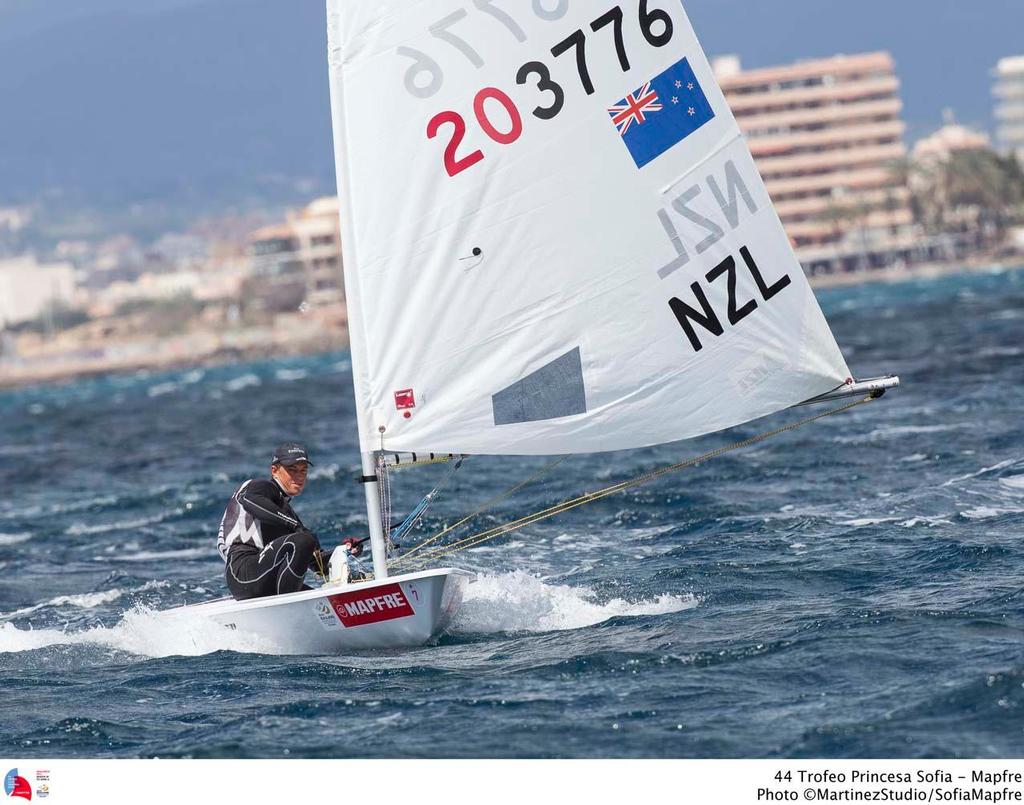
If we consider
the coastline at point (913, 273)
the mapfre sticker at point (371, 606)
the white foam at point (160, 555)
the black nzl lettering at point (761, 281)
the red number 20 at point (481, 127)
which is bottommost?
the mapfre sticker at point (371, 606)

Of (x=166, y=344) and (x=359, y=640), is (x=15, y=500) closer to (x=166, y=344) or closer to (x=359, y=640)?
(x=359, y=640)

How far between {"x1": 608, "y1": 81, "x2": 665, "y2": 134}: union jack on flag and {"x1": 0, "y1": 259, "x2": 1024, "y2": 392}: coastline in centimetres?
12552

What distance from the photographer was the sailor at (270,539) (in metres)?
11.7

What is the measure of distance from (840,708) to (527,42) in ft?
17.5

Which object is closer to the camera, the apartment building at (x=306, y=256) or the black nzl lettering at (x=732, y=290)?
the black nzl lettering at (x=732, y=290)

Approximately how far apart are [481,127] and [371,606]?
3.58m

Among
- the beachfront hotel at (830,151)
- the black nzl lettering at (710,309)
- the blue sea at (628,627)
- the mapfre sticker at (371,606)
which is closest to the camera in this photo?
the blue sea at (628,627)

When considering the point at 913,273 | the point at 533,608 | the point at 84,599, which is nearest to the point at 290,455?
the point at 533,608

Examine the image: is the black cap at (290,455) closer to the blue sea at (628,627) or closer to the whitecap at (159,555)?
the blue sea at (628,627)

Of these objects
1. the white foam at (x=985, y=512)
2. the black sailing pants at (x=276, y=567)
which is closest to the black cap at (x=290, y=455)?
the black sailing pants at (x=276, y=567)

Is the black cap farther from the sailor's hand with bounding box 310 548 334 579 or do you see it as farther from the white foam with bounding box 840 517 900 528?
the white foam with bounding box 840 517 900 528
